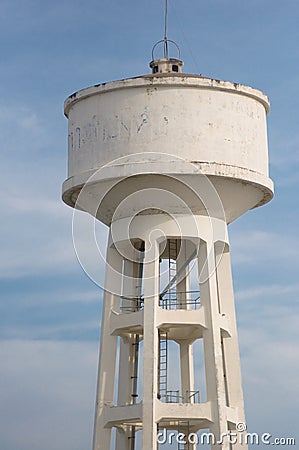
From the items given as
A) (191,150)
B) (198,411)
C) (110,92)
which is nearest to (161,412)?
(198,411)

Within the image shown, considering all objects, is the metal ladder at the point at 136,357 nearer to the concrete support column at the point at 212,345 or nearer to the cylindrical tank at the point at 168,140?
the concrete support column at the point at 212,345

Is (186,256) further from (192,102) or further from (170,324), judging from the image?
(192,102)

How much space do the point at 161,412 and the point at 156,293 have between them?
94.1 inches

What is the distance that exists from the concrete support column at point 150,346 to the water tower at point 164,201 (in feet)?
0.07

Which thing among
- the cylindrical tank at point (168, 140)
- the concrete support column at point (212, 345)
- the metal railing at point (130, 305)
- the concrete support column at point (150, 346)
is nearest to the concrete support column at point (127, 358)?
the metal railing at point (130, 305)

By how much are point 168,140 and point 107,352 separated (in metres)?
4.63

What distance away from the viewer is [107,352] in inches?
834

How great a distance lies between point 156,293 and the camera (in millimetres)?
20531

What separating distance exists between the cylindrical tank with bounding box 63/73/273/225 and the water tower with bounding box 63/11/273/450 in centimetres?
2

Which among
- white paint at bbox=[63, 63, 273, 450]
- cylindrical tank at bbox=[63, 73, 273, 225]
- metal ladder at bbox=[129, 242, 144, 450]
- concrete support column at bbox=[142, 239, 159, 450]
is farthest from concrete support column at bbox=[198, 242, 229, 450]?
metal ladder at bbox=[129, 242, 144, 450]

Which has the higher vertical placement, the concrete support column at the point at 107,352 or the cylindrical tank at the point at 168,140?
the cylindrical tank at the point at 168,140

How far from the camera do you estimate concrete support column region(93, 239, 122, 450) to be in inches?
819

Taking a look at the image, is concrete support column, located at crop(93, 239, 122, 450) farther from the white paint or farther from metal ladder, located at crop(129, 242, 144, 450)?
metal ladder, located at crop(129, 242, 144, 450)

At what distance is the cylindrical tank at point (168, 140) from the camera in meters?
20.1
